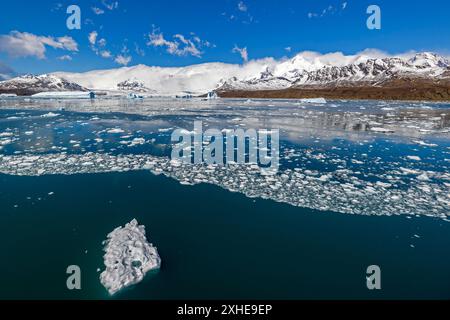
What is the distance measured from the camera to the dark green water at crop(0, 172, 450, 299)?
14.0 feet

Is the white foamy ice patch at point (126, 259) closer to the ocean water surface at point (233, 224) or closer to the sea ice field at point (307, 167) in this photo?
the ocean water surface at point (233, 224)

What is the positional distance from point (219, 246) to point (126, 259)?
1653 mm

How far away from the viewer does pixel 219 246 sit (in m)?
5.31

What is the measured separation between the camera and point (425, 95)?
108062mm

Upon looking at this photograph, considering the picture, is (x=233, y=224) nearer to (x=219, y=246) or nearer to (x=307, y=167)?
(x=219, y=246)

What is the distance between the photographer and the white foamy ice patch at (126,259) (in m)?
4.37

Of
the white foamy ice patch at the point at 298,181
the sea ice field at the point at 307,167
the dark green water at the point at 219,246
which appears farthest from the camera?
the sea ice field at the point at 307,167

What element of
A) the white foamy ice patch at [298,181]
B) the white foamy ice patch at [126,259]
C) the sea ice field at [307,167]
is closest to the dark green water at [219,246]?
the white foamy ice patch at [126,259]

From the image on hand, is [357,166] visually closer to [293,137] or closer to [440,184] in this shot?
[440,184]

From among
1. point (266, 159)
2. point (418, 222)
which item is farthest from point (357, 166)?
point (418, 222)

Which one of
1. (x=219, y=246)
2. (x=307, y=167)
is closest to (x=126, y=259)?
(x=219, y=246)

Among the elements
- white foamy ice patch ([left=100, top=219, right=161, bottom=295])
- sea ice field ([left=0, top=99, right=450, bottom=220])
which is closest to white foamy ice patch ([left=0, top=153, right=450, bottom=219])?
sea ice field ([left=0, top=99, right=450, bottom=220])

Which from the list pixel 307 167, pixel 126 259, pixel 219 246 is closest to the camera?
pixel 126 259

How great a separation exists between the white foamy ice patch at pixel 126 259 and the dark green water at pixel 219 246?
0.14m
